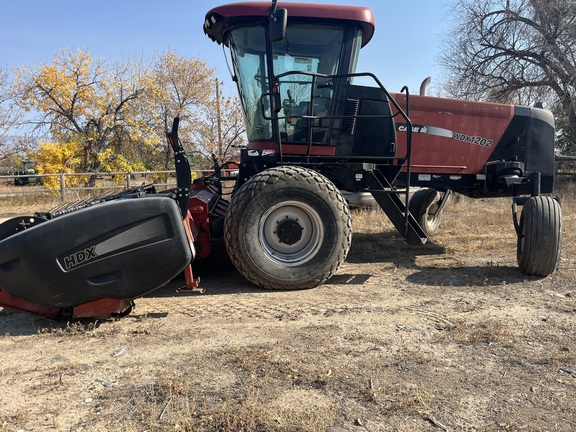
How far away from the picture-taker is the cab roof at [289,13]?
15.4 ft

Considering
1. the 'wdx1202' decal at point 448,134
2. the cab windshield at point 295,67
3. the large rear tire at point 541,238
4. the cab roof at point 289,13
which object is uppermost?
the cab roof at point 289,13

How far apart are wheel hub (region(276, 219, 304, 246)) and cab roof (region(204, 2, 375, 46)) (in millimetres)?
2215

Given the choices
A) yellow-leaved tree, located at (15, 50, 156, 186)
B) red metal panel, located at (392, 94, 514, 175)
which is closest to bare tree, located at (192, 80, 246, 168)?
yellow-leaved tree, located at (15, 50, 156, 186)

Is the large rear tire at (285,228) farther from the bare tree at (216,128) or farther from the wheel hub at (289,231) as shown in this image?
the bare tree at (216,128)

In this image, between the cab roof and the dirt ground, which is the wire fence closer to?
the cab roof

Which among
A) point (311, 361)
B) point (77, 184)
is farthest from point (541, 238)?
point (77, 184)

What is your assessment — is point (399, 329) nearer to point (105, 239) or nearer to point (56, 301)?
point (105, 239)

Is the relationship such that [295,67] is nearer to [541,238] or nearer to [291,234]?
[291,234]

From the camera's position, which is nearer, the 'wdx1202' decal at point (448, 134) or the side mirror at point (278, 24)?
the side mirror at point (278, 24)

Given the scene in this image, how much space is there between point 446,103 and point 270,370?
14.4 feet

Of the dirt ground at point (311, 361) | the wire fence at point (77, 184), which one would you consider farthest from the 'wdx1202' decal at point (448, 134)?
the wire fence at point (77, 184)

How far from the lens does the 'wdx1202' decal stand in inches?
222

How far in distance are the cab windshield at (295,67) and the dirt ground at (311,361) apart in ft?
6.02

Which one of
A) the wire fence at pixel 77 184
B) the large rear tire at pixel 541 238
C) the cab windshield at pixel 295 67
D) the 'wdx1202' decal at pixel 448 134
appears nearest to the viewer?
the large rear tire at pixel 541 238
